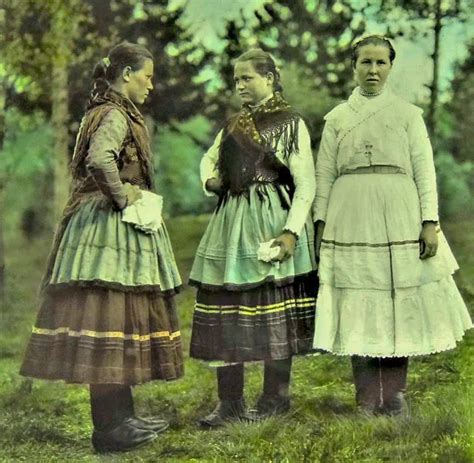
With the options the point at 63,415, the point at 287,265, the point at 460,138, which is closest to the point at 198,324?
the point at 287,265

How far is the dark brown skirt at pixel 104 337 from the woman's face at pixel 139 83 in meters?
0.53

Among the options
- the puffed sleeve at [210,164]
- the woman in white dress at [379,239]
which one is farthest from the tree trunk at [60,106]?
the woman in white dress at [379,239]

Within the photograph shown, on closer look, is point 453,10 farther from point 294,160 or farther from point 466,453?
point 466,453

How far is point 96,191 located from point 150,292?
11.8 inches

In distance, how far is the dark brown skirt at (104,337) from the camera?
1.96 m

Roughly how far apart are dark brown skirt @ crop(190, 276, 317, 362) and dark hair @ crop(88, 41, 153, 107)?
2.02ft

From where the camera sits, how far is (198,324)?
2068 mm

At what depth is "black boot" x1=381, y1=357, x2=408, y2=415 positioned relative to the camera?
6.86ft

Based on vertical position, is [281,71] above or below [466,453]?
above

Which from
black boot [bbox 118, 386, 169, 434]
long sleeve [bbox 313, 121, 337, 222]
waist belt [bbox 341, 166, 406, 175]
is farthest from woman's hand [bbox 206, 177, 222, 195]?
black boot [bbox 118, 386, 169, 434]

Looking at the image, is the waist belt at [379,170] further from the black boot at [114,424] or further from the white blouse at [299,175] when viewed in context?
the black boot at [114,424]

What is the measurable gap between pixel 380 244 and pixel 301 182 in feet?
0.88

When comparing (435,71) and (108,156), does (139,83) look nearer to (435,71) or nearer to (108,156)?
(108,156)

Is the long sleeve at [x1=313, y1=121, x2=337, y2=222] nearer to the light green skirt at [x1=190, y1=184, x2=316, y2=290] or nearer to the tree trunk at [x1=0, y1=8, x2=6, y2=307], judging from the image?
the light green skirt at [x1=190, y1=184, x2=316, y2=290]
